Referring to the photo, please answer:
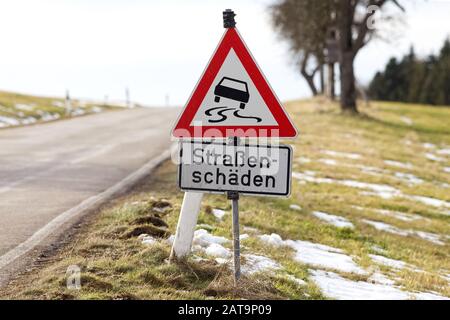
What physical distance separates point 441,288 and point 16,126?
18.8m

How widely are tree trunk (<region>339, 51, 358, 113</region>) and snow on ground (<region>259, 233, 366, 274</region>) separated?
22013 mm

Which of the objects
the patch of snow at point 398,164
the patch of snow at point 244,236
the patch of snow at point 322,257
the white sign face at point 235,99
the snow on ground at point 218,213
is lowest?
the patch of snow at point 398,164

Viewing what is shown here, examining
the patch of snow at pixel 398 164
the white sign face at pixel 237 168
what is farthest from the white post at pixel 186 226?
the patch of snow at pixel 398 164

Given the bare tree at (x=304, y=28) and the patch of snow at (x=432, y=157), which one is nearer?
the patch of snow at (x=432, y=157)

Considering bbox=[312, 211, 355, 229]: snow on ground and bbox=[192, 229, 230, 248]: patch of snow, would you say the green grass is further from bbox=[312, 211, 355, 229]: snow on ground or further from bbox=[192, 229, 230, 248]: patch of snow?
bbox=[192, 229, 230, 248]: patch of snow

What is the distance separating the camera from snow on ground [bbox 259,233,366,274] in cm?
662

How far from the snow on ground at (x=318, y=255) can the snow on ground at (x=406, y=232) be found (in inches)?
94.0

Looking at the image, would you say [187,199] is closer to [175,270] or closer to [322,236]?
[175,270]

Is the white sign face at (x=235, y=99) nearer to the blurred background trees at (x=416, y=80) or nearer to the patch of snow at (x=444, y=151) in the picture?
the patch of snow at (x=444, y=151)

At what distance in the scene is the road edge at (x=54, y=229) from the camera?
547 cm

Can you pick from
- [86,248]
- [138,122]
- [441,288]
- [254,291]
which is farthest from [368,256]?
[138,122]

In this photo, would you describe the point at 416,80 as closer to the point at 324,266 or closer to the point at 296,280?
the point at 324,266

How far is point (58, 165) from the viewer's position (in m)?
12.0

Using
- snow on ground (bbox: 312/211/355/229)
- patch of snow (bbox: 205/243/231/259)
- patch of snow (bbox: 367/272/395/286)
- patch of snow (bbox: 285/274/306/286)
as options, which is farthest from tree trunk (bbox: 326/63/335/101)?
patch of snow (bbox: 285/274/306/286)
